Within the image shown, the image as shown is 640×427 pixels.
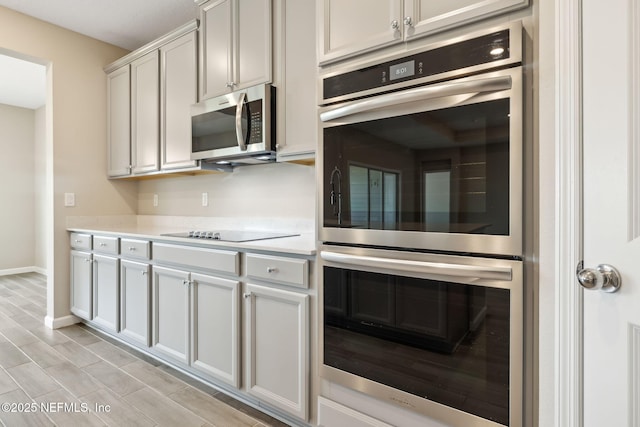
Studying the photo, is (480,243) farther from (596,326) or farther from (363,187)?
(363,187)

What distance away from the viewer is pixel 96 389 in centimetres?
208

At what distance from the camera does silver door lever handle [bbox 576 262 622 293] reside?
3.03 ft

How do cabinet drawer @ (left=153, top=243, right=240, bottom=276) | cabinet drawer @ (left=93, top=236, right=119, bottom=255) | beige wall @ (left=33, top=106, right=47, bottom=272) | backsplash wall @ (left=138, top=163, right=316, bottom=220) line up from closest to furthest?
cabinet drawer @ (left=153, top=243, right=240, bottom=276) < backsplash wall @ (left=138, top=163, right=316, bottom=220) < cabinet drawer @ (left=93, top=236, right=119, bottom=255) < beige wall @ (left=33, top=106, right=47, bottom=272)

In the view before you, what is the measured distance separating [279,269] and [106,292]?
1.94m

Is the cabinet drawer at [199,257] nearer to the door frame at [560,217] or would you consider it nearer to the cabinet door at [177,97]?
the cabinet door at [177,97]

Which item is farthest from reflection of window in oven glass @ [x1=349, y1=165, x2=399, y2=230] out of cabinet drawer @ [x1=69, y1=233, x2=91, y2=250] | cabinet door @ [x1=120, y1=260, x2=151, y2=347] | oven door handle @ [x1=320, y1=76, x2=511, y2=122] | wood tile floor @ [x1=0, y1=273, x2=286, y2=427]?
cabinet drawer @ [x1=69, y1=233, x2=91, y2=250]

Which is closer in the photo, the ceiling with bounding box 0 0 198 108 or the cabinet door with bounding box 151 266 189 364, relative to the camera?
the cabinet door with bounding box 151 266 189 364

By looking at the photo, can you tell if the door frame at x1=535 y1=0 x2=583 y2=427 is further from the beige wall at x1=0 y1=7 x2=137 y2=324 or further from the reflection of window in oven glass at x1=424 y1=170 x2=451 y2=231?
the beige wall at x1=0 y1=7 x2=137 y2=324

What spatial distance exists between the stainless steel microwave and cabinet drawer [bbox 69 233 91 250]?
1.34 metres

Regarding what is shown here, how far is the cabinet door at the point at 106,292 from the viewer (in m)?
2.70

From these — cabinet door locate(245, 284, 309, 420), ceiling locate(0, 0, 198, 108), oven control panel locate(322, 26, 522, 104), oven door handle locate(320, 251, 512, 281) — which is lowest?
cabinet door locate(245, 284, 309, 420)

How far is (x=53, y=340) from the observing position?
284cm

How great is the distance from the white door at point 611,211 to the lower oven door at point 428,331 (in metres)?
0.19

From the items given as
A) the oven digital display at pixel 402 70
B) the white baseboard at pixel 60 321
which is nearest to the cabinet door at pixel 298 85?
the oven digital display at pixel 402 70
